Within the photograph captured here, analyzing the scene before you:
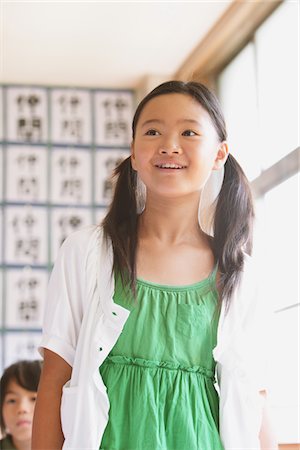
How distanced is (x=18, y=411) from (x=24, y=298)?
1.25 metres

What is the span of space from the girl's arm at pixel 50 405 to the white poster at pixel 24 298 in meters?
2.58

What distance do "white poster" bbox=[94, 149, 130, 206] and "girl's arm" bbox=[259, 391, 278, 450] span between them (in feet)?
8.79

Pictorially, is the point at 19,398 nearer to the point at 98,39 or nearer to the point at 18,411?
the point at 18,411

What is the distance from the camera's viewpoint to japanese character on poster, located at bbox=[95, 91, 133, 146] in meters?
3.75

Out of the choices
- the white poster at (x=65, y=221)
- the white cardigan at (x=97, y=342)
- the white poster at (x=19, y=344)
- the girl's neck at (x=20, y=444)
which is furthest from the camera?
the white poster at (x=65, y=221)

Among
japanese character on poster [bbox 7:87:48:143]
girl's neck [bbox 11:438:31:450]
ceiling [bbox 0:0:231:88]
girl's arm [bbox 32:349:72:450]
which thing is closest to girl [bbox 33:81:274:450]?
girl's arm [bbox 32:349:72:450]

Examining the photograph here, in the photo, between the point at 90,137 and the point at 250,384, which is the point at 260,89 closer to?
the point at 90,137

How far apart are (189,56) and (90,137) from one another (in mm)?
629

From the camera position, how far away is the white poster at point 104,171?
3.71m

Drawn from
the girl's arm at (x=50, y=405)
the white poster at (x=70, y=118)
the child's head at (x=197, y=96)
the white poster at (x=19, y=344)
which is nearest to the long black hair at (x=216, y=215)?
the child's head at (x=197, y=96)

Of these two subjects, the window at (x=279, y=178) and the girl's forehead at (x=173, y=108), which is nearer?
the girl's forehead at (x=173, y=108)

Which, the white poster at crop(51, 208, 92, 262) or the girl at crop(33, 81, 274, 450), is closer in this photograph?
the girl at crop(33, 81, 274, 450)

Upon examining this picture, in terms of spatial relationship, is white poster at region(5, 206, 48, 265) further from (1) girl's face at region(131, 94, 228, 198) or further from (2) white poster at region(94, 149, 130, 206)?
(1) girl's face at region(131, 94, 228, 198)

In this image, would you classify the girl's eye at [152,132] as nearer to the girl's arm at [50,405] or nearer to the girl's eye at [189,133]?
the girl's eye at [189,133]
